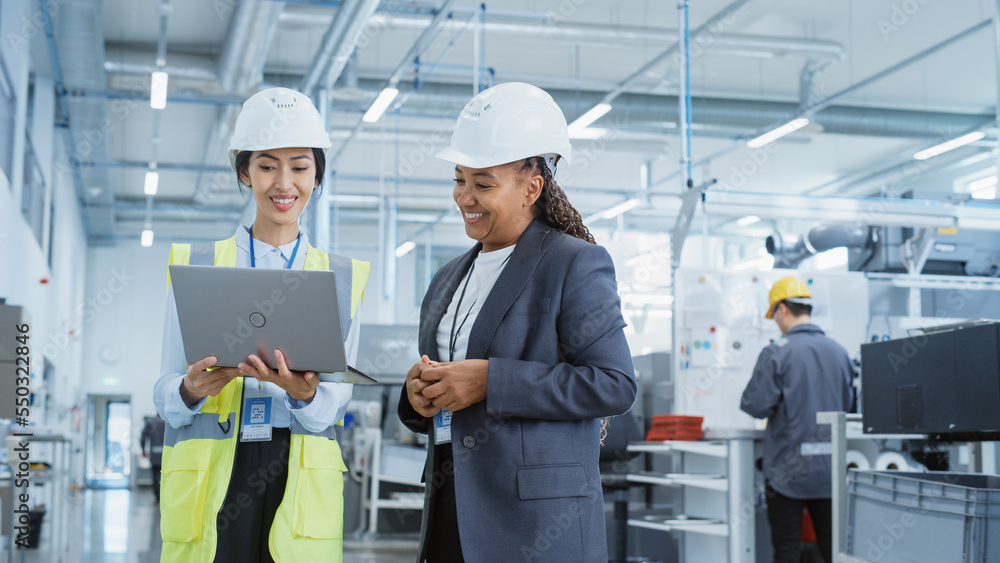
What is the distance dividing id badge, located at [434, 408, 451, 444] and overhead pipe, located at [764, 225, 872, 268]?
5.35m

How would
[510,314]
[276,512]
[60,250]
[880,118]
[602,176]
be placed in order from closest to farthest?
[510,314]
[276,512]
[880,118]
[60,250]
[602,176]

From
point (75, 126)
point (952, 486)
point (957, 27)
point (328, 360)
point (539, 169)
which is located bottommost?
point (952, 486)

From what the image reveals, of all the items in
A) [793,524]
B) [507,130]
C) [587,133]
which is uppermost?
[587,133]

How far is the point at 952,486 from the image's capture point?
2684 millimetres

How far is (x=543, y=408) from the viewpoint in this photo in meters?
1.40

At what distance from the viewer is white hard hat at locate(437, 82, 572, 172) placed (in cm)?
154

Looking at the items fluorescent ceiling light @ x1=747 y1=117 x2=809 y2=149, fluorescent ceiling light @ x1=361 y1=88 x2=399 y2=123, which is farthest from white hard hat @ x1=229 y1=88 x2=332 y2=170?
fluorescent ceiling light @ x1=747 y1=117 x2=809 y2=149

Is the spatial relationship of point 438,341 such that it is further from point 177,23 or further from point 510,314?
point 177,23

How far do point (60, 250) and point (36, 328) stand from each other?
12.0 ft

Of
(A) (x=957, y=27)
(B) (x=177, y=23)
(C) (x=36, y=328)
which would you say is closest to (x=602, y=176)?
(A) (x=957, y=27)

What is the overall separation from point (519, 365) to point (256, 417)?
1.76 ft

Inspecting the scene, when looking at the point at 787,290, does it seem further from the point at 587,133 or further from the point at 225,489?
the point at 587,133

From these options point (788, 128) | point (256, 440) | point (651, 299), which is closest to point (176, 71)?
point (788, 128)

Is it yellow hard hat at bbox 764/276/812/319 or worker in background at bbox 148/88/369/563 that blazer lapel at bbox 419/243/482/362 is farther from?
yellow hard hat at bbox 764/276/812/319
